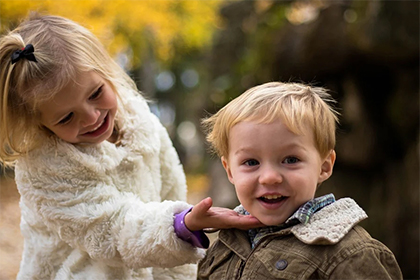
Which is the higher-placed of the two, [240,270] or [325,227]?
[325,227]

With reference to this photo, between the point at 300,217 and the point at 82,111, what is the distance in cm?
92

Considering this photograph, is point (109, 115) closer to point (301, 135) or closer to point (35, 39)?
point (35, 39)

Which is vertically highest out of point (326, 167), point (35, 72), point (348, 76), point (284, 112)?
point (35, 72)

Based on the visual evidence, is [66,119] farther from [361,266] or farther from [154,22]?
[154,22]

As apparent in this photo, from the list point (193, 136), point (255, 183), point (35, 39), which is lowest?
point (193, 136)

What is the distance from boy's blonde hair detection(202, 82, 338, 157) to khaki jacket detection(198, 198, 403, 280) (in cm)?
24

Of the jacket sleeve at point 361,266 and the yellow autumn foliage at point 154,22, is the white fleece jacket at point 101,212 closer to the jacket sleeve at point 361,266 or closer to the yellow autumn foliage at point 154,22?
the jacket sleeve at point 361,266

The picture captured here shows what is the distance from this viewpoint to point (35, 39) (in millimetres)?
2064

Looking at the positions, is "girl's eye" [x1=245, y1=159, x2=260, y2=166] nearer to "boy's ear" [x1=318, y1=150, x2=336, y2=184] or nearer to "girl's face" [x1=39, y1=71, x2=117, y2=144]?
"boy's ear" [x1=318, y1=150, x2=336, y2=184]

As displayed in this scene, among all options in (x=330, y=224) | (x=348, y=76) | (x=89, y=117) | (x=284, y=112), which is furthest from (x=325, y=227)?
(x=348, y=76)

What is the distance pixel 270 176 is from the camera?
1591mm

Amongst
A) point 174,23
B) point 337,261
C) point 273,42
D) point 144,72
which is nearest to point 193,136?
point 144,72

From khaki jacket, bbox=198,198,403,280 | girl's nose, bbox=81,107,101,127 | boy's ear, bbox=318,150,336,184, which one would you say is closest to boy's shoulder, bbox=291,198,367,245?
khaki jacket, bbox=198,198,403,280

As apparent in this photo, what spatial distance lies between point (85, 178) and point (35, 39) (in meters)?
0.57
